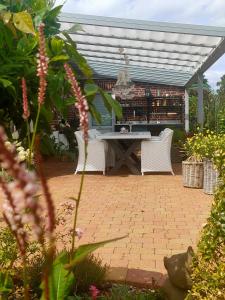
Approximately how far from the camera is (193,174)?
6.66 meters

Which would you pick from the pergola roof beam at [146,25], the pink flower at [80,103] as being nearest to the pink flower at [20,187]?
the pink flower at [80,103]

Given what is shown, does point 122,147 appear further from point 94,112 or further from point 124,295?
point 94,112

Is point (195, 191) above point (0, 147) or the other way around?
the other way around

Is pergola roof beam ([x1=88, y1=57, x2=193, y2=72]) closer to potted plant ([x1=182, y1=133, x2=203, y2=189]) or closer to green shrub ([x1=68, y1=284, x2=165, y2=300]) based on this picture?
potted plant ([x1=182, y1=133, x2=203, y2=189])

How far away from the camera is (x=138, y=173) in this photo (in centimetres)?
841

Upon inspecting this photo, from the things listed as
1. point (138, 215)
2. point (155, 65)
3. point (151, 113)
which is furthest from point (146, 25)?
point (151, 113)

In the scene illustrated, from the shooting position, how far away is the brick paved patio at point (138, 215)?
3.41 m

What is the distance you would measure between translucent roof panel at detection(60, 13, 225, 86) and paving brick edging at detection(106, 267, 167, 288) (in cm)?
478

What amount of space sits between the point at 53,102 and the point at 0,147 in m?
0.99

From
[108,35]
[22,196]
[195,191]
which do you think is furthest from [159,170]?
[22,196]

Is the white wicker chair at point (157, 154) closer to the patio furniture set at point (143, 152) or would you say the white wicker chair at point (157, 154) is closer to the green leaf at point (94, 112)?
the patio furniture set at point (143, 152)

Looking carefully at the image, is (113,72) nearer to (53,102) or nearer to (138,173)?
(138,173)

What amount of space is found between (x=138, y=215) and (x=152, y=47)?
6264 mm

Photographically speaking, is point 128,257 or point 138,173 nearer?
point 128,257
